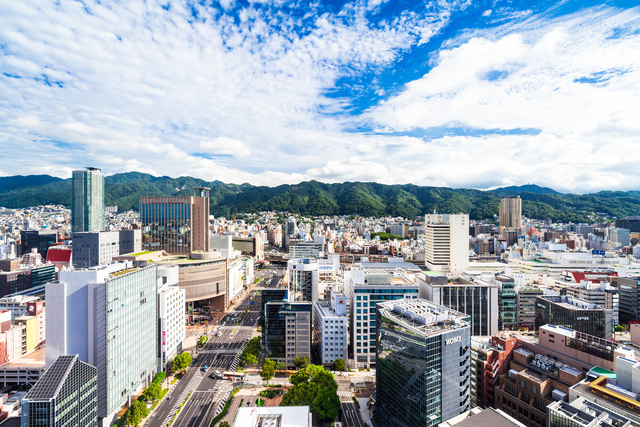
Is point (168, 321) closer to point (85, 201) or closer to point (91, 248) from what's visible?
point (91, 248)

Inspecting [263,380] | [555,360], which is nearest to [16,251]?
[263,380]

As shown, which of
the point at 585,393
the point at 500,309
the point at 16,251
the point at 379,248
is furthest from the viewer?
the point at 379,248

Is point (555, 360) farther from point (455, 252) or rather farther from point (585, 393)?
point (455, 252)

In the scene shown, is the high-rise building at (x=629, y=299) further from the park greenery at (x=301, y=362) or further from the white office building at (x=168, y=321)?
the white office building at (x=168, y=321)

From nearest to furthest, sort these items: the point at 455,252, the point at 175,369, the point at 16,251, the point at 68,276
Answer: the point at 68,276 < the point at 175,369 < the point at 455,252 < the point at 16,251

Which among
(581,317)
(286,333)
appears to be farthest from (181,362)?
(581,317)

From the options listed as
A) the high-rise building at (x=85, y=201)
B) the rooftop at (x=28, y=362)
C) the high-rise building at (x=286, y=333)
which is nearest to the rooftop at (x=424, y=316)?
the high-rise building at (x=286, y=333)
